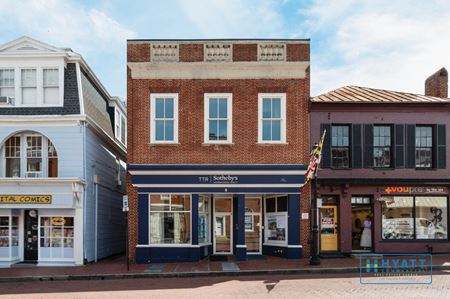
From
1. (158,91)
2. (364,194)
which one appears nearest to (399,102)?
(364,194)

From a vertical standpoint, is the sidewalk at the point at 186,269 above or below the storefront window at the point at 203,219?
below

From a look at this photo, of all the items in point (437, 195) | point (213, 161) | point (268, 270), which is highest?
point (213, 161)

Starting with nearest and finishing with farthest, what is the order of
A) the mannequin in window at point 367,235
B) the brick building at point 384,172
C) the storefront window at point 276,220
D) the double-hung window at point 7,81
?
1. the double-hung window at point 7,81
2. the storefront window at point 276,220
3. the brick building at point 384,172
4. the mannequin in window at point 367,235

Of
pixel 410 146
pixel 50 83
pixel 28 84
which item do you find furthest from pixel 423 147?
pixel 28 84

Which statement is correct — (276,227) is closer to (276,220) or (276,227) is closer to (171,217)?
(276,220)

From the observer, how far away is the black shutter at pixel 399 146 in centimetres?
2148

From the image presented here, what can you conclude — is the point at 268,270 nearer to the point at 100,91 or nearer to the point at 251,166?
the point at 251,166

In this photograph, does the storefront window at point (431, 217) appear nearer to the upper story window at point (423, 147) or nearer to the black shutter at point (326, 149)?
the upper story window at point (423, 147)

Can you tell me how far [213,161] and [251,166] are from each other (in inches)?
63.1

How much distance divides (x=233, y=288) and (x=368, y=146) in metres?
10.1

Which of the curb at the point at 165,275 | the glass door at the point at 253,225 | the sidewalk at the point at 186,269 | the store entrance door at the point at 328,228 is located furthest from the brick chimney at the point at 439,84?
the curb at the point at 165,275

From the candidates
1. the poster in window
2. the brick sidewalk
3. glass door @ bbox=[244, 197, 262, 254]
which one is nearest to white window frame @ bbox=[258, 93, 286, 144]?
glass door @ bbox=[244, 197, 262, 254]

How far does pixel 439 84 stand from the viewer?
2334 cm

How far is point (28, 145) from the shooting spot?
68.2ft
